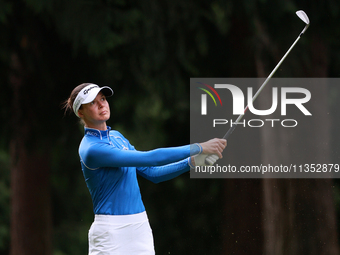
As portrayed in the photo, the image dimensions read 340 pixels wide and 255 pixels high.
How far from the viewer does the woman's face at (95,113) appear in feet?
12.5

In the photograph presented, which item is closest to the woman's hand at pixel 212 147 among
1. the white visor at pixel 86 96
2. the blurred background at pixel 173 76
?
the white visor at pixel 86 96

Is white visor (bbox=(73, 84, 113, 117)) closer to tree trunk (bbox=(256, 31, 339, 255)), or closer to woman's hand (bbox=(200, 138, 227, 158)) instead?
woman's hand (bbox=(200, 138, 227, 158))

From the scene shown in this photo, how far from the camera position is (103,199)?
3.77m

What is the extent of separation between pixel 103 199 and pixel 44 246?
17.9ft

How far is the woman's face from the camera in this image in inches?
149

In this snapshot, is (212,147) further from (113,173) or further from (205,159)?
(113,173)

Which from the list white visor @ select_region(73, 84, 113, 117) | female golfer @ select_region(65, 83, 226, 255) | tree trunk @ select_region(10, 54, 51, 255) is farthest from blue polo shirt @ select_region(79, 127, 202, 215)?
tree trunk @ select_region(10, 54, 51, 255)

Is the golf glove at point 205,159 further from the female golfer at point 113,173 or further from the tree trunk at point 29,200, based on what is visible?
the tree trunk at point 29,200

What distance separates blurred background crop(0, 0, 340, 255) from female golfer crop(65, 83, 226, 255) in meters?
3.57

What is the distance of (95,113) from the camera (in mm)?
3807

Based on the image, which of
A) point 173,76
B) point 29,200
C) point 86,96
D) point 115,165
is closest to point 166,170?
point 115,165

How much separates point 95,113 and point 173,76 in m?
4.03

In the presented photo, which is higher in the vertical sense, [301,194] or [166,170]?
[166,170]

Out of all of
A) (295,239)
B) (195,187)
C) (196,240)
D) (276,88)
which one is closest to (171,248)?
(196,240)
